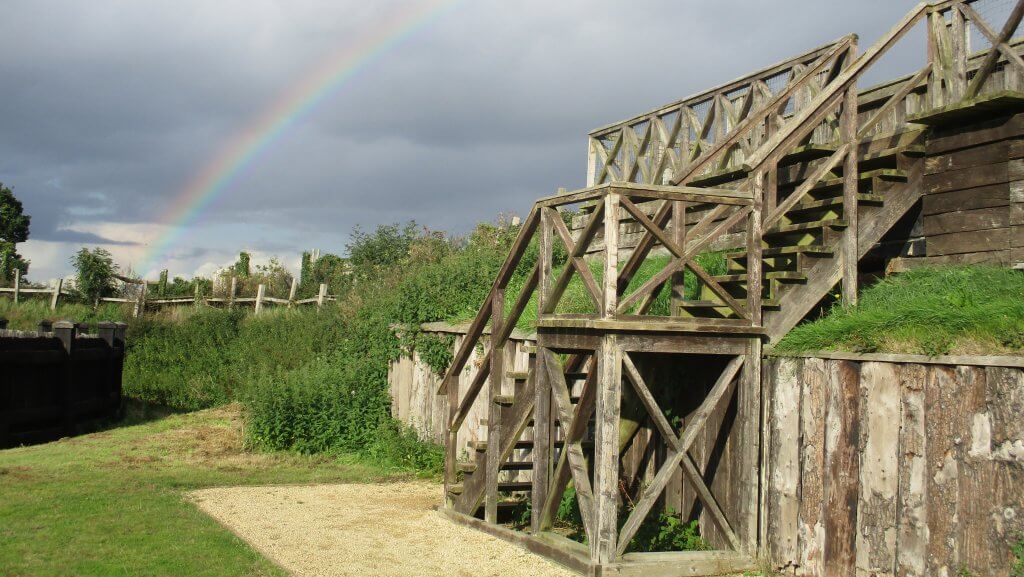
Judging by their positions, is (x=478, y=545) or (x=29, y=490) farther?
(x=29, y=490)

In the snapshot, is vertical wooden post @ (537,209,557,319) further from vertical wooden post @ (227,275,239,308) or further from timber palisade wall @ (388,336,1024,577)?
vertical wooden post @ (227,275,239,308)

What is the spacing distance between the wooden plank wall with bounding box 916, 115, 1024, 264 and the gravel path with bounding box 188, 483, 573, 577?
14.2 ft

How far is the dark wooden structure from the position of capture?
716cm

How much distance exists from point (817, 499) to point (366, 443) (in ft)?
27.9

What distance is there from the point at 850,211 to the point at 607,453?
3041 mm

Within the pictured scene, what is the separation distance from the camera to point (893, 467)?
627cm

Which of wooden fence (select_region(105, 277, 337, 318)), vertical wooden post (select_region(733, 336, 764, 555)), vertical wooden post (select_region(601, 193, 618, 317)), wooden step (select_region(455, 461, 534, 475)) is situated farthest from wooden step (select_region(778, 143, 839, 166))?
wooden fence (select_region(105, 277, 337, 318))

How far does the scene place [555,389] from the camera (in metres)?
7.93

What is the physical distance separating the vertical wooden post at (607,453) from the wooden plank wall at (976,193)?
10.7ft

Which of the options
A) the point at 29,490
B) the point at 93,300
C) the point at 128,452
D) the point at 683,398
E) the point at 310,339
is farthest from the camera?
the point at 93,300

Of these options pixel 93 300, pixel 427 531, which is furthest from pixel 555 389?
pixel 93 300

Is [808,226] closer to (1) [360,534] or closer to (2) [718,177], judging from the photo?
(2) [718,177]

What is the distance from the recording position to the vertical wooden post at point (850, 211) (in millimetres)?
7887

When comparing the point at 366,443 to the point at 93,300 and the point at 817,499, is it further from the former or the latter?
the point at 93,300
